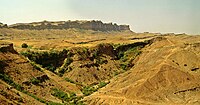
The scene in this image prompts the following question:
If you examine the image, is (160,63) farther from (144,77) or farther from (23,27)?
(23,27)

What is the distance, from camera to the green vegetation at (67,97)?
46750 mm

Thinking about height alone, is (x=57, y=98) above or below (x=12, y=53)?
below

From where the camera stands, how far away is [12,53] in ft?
168

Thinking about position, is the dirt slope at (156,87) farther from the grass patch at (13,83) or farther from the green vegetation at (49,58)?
the green vegetation at (49,58)

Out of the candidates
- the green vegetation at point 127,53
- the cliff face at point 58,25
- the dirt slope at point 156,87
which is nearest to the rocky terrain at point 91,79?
the dirt slope at point 156,87

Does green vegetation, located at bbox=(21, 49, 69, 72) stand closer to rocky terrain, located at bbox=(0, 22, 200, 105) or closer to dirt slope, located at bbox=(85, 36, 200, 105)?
rocky terrain, located at bbox=(0, 22, 200, 105)

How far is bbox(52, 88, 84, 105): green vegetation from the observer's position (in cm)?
4675

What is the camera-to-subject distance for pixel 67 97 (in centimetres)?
4909

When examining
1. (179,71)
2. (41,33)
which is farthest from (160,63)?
(41,33)

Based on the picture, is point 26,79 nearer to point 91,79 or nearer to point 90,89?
point 90,89

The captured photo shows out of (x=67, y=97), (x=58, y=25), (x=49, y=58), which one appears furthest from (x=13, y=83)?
(x=58, y=25)

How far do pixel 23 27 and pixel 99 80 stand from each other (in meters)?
101

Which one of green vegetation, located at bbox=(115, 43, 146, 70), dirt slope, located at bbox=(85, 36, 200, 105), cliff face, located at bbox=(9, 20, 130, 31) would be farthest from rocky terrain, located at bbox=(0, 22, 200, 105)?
cliff face, located at bbox=(9, 20, 130, 31)

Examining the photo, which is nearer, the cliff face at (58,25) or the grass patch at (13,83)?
the grass patch at (13,83)
